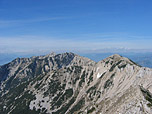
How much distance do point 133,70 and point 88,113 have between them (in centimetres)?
9766

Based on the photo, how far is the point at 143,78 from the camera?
162 meters

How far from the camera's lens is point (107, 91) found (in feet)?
655

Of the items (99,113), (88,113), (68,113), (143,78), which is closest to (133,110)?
(99,113)

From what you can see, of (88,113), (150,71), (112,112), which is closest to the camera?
(112,112)

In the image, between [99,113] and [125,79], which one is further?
[125,79]

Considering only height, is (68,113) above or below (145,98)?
below

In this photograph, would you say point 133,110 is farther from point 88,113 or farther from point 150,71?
point 150,71

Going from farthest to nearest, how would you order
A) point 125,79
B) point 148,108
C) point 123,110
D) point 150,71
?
point 125,79 → point 150,71 → point 123,110 → point 148,108

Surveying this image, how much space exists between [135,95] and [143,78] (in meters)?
76.4

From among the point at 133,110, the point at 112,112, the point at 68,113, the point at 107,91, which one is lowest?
the point at 68,113

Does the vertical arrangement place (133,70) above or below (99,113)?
above

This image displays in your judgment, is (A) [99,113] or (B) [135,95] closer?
(B) [135,95]

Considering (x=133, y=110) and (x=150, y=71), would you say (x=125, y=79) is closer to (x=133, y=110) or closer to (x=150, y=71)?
(x=150, y=71)

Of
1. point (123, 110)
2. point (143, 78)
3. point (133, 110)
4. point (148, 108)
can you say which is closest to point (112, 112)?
point (123, 110)
